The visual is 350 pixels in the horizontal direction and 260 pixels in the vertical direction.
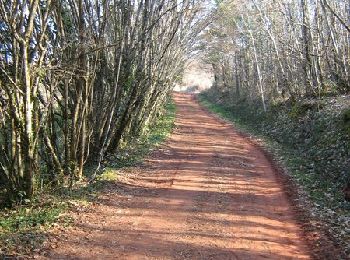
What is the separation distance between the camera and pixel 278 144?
15.9 meters

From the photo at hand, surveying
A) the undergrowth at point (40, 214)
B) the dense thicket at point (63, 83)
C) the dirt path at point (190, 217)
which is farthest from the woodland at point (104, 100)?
the dirt path at point (190, 217)

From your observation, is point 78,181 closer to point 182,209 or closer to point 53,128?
point 53,128

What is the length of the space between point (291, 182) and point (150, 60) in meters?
6.97

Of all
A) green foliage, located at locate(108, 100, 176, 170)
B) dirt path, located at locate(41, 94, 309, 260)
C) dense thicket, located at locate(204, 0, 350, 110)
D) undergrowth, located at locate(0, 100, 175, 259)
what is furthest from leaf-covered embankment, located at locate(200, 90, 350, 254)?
undergrowth, located at locate(0, 100, 175, 259)

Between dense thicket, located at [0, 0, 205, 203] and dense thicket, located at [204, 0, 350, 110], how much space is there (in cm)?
521

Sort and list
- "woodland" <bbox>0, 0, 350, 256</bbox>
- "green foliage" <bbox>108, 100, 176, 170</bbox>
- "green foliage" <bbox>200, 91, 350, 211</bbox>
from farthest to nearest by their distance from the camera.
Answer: "green foliage" <bbox>108, 100, 176, 170</bbox>, "green foliage" <bbox>200, 91, 350, 211</bbox>, "woodland" <bbox>0, 0, 350, 256</bbox>

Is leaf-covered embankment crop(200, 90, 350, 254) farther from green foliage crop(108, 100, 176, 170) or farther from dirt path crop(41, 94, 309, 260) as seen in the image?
green foliage crop(108, 100, 176, 170)

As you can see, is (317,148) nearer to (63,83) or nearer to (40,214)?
(63,83)

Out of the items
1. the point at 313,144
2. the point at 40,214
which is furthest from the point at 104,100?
the point at 313,144

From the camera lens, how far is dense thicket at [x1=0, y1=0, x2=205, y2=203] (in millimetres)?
7285

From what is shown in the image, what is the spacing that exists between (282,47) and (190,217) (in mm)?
15492

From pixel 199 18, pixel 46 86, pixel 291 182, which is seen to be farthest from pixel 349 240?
pixel 199 18

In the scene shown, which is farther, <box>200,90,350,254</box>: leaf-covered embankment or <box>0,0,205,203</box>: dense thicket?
<box>200,90,350,254</box>: leaf-covered embankment

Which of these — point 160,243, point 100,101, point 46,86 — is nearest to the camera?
point 160,243
